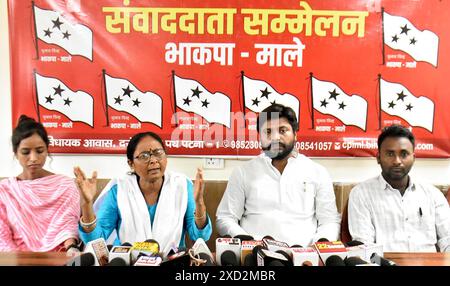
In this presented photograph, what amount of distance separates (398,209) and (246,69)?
0.75m

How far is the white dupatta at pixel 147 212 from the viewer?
42.7 inches

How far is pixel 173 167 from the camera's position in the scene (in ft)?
4.92

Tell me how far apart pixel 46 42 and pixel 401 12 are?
1.38 meters

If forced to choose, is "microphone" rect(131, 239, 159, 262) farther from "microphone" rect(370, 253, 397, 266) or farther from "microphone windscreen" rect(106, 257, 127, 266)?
"microphone" rect(370, 253, 397, 266)

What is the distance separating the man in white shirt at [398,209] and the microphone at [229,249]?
56 centimetres

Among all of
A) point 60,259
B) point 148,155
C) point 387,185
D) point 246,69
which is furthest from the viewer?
point 246,69

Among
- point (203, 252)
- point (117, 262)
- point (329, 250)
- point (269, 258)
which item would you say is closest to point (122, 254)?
point (117, 262)

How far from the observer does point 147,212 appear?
3.65ft

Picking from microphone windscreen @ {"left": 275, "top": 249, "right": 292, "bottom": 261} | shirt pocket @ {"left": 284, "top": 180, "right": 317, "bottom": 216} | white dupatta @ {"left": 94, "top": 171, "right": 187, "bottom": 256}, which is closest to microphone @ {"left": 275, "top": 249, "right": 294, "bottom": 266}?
microphone windscreen @ {"left": 275, "top": 249, "right": 292, "bottom": 261}

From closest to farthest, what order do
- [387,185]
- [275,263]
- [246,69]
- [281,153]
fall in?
1. [275,263]
2. [387,185]
3. [281,153]
4. [246,69]

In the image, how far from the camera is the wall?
136cm

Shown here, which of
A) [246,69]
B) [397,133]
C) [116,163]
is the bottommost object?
[116,163]

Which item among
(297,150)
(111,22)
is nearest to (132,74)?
(111,22)

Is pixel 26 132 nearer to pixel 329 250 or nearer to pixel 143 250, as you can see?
pixel 143 250
